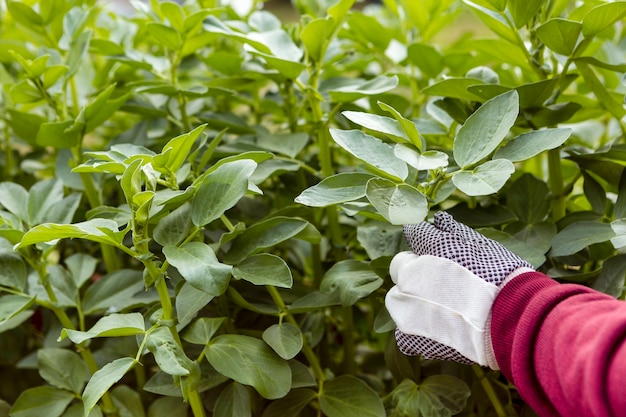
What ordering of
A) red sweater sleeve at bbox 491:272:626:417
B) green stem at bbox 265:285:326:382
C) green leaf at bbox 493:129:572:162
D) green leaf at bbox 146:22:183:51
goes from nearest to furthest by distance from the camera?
red sweater sleeve at bbox 491:272:626:417 < green leaf at bbox 493:129:572:162 < green stem at bbox 265:285:326:382 < green leaf at bbox 146:22:183:51

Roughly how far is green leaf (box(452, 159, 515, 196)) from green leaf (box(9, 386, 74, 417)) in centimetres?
43

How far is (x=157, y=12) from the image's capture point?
797mm

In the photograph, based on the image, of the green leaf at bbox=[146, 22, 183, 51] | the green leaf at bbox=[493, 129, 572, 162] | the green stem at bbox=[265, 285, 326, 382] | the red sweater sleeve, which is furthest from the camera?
the green leaf at bbox=[146, 22, 183, 51]

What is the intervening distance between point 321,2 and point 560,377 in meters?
0.70

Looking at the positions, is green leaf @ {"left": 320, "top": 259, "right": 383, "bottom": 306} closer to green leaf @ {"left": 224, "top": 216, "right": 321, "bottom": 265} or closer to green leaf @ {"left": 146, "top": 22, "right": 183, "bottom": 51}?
green leaf @ {"left": 224, "top": 216, "right": 321, "bottom": 265}

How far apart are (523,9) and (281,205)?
37 cm

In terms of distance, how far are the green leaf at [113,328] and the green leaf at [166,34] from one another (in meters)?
0.34

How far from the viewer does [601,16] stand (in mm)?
578

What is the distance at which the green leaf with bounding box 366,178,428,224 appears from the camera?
46 cm

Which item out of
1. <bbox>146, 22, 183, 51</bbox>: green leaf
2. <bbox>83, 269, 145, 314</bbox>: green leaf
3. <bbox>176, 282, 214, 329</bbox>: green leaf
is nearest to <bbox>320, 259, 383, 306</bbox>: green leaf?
<bbox>176, 282, 214, 329</bbox>: green leaf

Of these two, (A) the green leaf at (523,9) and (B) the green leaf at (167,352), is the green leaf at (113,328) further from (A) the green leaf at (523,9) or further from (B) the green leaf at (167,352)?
(A) the green leaf at (523,9)

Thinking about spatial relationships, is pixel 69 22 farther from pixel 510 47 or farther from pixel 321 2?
pixel 510 47

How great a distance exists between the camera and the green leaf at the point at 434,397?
1.86 feet

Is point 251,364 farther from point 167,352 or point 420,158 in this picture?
point 420,158
